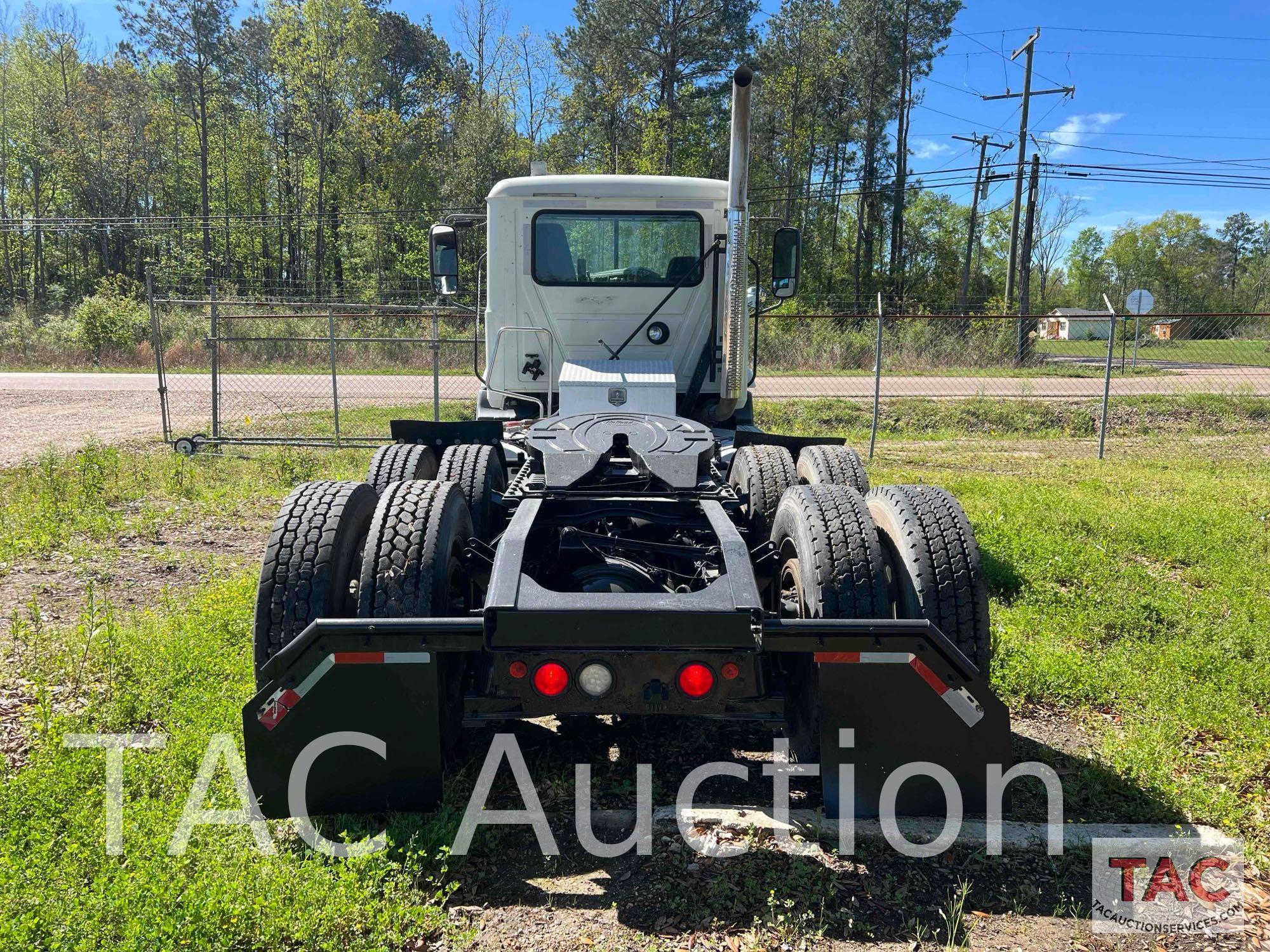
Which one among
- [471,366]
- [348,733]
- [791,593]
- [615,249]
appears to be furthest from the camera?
[471,366]

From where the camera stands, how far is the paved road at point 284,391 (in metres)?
15.5

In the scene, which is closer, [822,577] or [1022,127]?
[822,577]

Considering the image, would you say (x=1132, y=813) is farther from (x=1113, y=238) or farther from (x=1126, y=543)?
(x=1113, y=238)

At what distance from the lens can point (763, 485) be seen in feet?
16.1

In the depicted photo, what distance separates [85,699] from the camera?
4.41 m

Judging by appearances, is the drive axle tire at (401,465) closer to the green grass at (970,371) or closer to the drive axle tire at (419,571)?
the drive axle tire at (419,571)

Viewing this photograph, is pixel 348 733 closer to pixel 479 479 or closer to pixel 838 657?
pixel 838 657

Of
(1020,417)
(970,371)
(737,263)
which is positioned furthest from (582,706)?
(970,371)

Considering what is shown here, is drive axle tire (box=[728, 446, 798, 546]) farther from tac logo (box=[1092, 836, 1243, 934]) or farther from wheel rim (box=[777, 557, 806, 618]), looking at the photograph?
tac logo (box=[1092, 836, 1243, 934])

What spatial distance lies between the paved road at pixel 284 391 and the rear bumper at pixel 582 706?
12242 mm

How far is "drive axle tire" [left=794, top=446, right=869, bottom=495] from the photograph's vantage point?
16.8 ft

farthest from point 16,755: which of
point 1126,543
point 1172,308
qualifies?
point 1172,308

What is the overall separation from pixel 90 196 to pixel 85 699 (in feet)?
153

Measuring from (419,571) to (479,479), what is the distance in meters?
1.58
